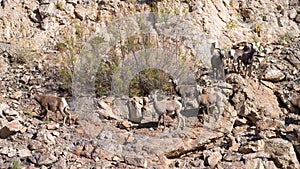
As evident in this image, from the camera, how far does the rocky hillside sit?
7.90m

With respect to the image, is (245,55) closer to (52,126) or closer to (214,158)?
(214,158)

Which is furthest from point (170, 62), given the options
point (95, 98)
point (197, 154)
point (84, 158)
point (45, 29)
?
point (45, 29)

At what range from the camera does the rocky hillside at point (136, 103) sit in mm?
7898

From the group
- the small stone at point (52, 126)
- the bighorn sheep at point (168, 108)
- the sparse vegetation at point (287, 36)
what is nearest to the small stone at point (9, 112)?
the small stone at point (52, 126)

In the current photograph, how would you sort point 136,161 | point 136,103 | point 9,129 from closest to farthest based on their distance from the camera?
point 136,161, point 9,129, point 136,103

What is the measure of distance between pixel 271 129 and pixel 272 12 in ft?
25.9

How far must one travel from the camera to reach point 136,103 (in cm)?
988

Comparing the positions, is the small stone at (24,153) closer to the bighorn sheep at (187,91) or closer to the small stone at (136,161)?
the small stone at (136,161)

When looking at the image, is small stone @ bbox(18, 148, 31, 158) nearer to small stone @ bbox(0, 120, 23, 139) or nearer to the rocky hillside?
the rocky hillside

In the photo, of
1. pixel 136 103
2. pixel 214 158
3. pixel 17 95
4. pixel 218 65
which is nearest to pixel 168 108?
pixel 136 103

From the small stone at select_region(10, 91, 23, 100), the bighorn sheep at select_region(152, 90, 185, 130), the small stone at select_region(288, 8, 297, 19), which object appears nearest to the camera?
the bighorn sheep at select_region(152, 90, 185, 130)

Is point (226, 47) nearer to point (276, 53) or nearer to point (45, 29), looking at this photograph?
point (276, 53)

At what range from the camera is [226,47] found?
1304 centimetres

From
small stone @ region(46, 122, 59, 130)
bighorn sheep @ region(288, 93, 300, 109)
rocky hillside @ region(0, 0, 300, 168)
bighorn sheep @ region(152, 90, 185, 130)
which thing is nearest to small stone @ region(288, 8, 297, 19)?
rocky hillside @ region(0, 0, 300, 168)
